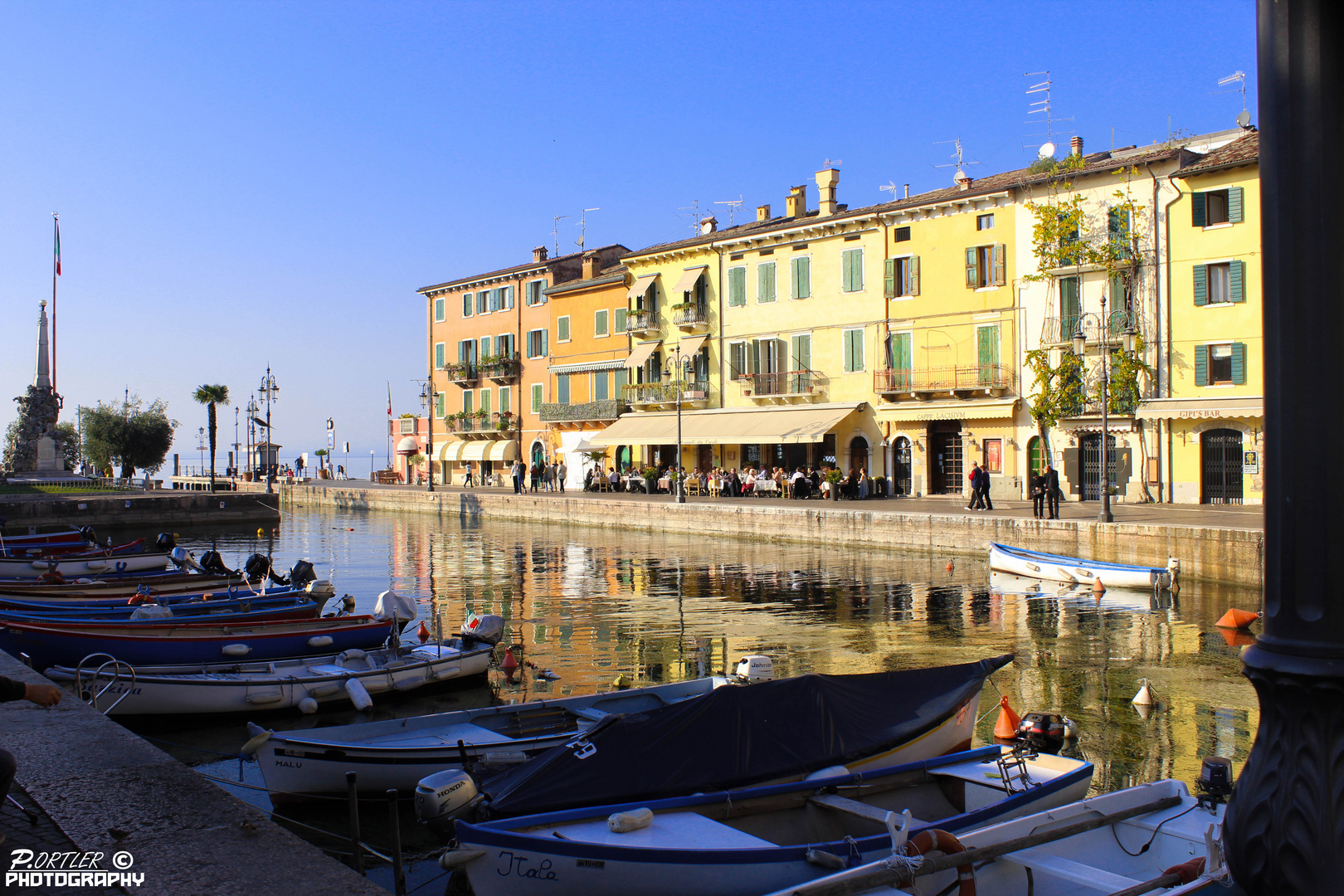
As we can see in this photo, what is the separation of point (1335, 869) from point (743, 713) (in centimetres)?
546

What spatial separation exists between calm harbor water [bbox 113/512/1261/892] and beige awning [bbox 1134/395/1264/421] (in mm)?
9307

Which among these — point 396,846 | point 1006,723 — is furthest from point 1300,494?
point 1006,723

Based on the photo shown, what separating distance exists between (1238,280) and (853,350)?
13.5 m

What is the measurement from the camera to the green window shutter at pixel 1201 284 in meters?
29.7

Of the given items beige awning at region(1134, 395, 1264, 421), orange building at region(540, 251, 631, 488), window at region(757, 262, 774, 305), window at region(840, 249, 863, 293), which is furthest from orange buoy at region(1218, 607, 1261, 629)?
orange building at region(540, 251, 631, 488)

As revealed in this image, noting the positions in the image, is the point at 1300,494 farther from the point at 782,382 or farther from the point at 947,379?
the point at 782,382

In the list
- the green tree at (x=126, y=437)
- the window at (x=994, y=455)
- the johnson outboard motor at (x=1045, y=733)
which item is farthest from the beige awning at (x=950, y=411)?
the green tree at (x=126, y=437)

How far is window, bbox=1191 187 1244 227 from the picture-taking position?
28.9 m

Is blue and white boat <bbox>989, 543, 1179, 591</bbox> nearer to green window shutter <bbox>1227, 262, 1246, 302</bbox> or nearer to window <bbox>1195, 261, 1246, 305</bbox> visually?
green window shutter <bbox>1227, 262, 1246, 302</bbox>

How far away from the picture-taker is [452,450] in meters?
57.1

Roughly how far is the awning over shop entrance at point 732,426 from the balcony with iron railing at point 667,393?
0.53 meters

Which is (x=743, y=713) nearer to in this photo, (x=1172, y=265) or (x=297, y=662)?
(x=297, y=662)

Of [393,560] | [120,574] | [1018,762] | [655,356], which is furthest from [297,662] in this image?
[655,356]

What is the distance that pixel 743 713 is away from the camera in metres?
7.44
